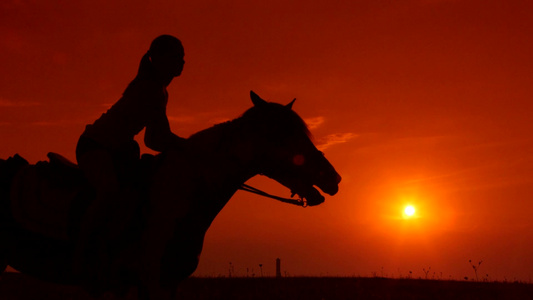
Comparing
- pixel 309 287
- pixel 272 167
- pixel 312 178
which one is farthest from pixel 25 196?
pixel 309 287

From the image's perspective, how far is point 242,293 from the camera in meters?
12.8

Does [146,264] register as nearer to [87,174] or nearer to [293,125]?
[87,174]

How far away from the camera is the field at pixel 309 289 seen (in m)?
12.4

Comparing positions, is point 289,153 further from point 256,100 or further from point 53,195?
point 53,195

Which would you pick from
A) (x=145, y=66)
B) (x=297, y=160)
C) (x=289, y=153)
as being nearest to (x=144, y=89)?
(x=145, y=66)

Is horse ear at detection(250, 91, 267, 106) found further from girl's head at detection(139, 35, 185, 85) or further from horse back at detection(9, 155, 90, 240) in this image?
horse back at detection(9, 155, 90, 240)

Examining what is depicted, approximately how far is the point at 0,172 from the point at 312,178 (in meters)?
4.04

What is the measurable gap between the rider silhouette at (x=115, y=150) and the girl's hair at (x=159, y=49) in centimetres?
1

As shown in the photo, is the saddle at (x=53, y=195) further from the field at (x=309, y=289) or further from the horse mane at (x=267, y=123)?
the field at (x=309, y=289)

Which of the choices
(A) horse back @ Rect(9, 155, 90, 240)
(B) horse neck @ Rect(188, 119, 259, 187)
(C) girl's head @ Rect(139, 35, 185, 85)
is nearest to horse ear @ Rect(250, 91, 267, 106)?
(B) horse neck @ Rect(188, 119, 259, 187)

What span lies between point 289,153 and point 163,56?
6.38 ft

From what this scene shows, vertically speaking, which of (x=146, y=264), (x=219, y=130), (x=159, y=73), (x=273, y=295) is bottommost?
(x=146, y=264)

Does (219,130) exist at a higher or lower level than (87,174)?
higher

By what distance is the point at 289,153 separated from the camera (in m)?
7.22
